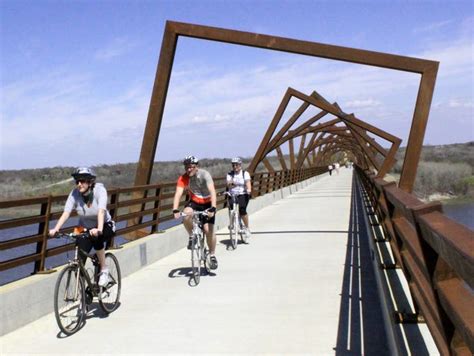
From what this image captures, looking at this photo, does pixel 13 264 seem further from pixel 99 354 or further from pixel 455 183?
pixel 455 183

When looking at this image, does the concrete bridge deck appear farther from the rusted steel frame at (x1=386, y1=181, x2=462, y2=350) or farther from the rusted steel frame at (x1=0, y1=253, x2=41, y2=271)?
the rusted steel frame at (x1=386, y1=181, x2=462, y2=350)

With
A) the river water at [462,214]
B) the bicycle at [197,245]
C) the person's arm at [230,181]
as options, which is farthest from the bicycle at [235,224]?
the river water at [462,214]

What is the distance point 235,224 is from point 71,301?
6.53m

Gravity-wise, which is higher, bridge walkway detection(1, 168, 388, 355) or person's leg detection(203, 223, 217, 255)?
person's leg detection(203, 223, 217, 255)

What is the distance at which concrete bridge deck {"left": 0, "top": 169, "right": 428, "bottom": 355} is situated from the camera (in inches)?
208

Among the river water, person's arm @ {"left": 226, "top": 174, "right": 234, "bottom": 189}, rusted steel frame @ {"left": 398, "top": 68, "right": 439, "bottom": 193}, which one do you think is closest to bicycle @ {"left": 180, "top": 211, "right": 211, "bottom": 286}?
person's arm @ {"left": 226, "top": 174, "right": 234, "bottom": 189}

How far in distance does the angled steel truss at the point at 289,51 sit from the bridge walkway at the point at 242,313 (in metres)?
2.95

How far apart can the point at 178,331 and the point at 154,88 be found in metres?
8.44

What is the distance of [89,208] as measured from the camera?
20.4ft

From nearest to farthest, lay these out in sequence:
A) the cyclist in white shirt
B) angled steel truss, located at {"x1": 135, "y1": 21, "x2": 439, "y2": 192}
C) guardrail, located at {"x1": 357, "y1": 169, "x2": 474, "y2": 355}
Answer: guardrail, located at {"x1": 357, "y1": 169, "x2": 474, "y2": 355} → angled steel truss, located at {"x1": 135, "y1": 21, "x2": 439, "y2": 192} → the cyclist in white shirt

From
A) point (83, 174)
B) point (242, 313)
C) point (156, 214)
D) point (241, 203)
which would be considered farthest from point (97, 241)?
point (241, 203)

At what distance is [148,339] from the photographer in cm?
554

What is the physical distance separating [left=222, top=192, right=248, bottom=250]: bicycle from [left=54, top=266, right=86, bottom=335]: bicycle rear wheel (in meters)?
5.98

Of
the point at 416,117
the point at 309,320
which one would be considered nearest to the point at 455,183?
the point at 416,117
